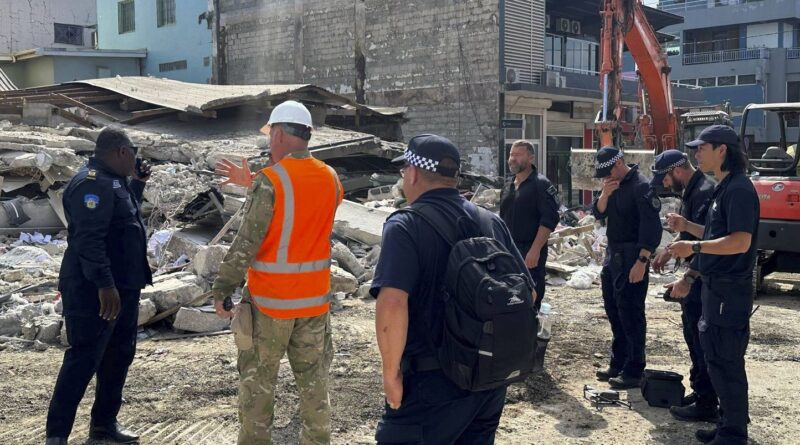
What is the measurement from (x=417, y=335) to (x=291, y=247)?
117 cm

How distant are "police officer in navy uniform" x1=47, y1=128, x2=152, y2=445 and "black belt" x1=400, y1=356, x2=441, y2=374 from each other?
212cm

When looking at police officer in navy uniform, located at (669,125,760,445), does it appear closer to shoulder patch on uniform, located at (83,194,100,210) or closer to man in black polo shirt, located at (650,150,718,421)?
man in black polo shirt, located at (650,150,718,421)

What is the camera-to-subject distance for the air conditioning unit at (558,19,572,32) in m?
22.8

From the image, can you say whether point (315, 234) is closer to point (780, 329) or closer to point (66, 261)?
→ point (66, 261)

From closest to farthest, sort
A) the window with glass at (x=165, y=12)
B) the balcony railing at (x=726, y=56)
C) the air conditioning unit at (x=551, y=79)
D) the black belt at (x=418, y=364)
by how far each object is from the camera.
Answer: the black belt at (x=418, y=364), the air conditioning unit at (x=551, y=79), the window with glass at (x=165, y=12), the balcony railing at (x=726, y=56)

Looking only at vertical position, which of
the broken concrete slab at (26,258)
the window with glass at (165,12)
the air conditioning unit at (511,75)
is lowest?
the broken concrete slab at (26,258)

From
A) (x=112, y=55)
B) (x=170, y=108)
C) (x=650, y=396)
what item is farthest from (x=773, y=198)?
(x=112, y=55)

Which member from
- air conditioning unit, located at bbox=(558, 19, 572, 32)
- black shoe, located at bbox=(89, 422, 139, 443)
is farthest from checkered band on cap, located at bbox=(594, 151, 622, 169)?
air conditioning unit, located at bbox=(558, 19, 572, 32)

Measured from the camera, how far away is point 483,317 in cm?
260

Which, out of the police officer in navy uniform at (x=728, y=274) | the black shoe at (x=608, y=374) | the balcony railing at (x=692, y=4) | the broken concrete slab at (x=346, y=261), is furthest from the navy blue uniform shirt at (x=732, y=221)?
the balcony railing at (x=692, y=4)

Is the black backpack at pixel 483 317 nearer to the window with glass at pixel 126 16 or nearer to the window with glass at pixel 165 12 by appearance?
the window with glass at pixel 165 12

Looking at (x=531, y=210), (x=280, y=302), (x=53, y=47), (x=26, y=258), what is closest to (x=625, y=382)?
(x=531, y=210)

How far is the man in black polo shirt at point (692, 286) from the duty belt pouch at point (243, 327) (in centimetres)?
262

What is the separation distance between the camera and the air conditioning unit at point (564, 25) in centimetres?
2277
